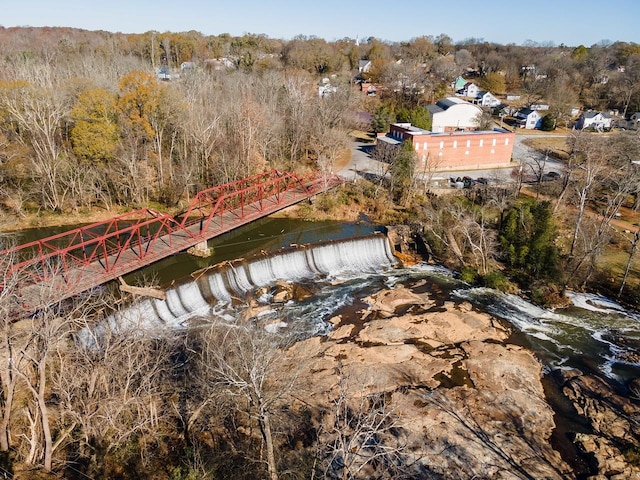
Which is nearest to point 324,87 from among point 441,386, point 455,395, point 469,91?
point 469,91

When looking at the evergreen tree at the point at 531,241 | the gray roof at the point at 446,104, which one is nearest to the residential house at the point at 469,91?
the gray roof at the point at 446,104

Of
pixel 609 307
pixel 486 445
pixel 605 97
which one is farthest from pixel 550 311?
pixel 605 97

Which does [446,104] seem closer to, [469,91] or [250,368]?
[469,91]

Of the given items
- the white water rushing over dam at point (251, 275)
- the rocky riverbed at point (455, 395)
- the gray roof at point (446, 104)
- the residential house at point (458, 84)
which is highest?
the residential house at point (458, 84)

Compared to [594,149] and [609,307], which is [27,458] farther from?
[594,149]

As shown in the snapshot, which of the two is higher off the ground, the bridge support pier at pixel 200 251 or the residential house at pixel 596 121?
the residential house at pixel 596 121

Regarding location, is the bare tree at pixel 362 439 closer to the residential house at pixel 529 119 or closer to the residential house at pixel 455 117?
the residential house at pixel 455 117
